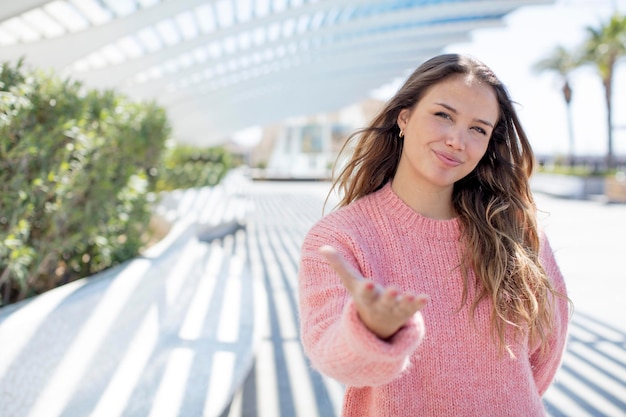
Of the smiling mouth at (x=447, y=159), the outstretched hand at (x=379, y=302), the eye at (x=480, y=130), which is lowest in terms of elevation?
the outstretched hand at (x=379, y=302)

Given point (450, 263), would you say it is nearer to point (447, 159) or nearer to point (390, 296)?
point (447, 159)

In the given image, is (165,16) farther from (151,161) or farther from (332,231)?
(332,231)

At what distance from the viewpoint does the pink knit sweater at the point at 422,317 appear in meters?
1.33

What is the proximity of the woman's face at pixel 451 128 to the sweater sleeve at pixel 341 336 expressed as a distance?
1.13 ft

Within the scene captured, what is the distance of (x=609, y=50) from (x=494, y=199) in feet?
85.0

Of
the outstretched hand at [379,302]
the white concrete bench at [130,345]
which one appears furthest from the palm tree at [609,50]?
the outstretched hand at [379,302]

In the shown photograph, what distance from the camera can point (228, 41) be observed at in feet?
51.5

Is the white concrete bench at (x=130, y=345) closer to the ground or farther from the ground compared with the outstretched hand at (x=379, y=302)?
closer to the ground

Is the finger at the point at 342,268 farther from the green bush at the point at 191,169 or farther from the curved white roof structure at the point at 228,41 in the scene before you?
the curved white roof structure at the point at 228,41

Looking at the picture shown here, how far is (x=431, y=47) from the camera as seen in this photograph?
1909 centimetres

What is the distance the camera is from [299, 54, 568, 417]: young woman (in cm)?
137

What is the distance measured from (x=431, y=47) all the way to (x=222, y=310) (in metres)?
16.7

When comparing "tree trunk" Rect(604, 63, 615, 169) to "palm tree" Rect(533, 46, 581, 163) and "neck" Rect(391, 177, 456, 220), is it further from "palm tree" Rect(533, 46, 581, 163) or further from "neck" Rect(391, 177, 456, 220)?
"neck" Rect(391, 177, 456, 220)

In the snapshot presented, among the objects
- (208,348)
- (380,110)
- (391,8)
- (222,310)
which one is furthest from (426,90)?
(391,8)
